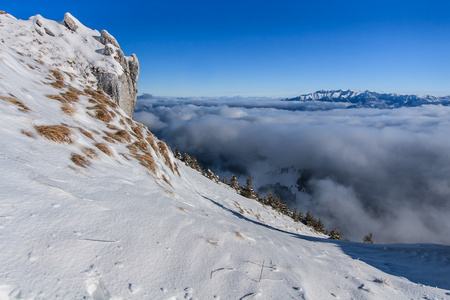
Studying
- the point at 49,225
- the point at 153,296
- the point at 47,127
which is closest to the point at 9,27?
the point at 47,127

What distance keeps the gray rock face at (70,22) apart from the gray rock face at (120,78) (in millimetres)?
5039

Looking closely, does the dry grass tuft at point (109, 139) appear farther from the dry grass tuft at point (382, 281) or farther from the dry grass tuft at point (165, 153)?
the dry grass tuft at point (382, 281)

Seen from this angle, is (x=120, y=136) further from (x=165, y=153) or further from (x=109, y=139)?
(x=165, y=153)

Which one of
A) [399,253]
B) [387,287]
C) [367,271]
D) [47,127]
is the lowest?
[399,253]

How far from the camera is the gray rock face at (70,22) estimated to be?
36844 mm

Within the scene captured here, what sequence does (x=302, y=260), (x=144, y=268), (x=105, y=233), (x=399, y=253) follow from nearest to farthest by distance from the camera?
(x=144, y=268)
(x=105, y=233)
(x=302, y=260)
(x=399, y=253)

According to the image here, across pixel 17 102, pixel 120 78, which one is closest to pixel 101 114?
pixel 17 102

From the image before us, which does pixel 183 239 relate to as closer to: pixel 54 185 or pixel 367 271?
pixel 54 185

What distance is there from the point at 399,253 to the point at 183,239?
31.5ft

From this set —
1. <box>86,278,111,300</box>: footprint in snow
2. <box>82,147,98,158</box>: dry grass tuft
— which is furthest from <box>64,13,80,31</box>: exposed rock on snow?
<box>86,278,111,300</box>: footprint in snow

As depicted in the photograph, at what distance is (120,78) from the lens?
35.2 m

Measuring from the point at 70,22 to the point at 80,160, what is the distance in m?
44.2

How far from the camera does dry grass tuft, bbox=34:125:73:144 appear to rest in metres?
7.86

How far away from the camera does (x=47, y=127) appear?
8.25 meters
